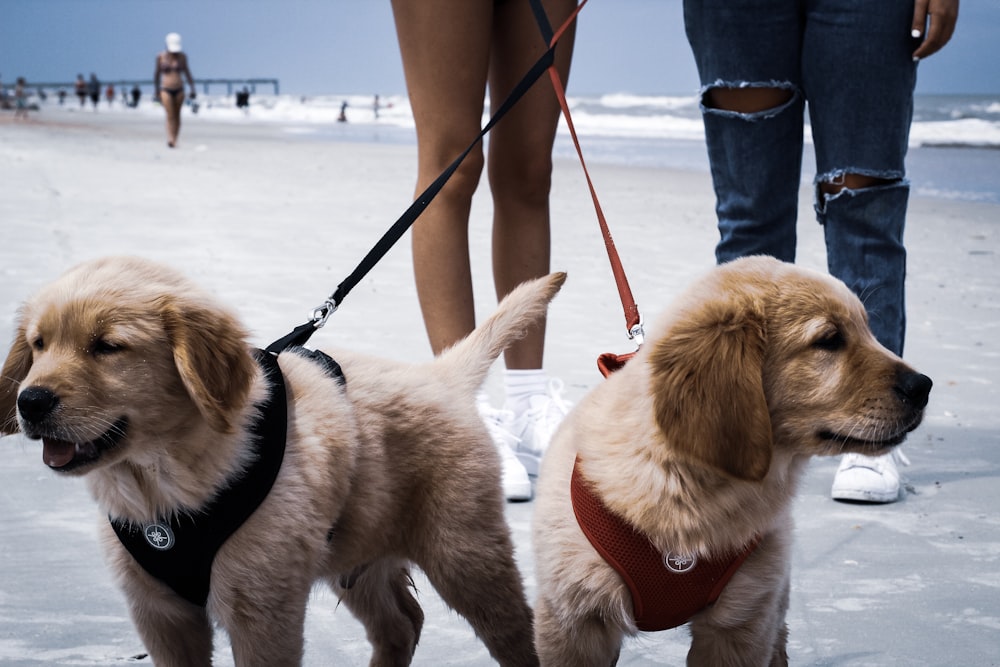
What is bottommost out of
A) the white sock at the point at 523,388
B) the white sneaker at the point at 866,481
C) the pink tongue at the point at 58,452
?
the white sneaker at the point at 866,481

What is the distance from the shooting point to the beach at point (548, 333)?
8.05 feet

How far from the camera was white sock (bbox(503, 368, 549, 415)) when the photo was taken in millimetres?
3415

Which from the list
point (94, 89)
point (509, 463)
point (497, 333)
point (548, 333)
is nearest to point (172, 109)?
point (548, 333)

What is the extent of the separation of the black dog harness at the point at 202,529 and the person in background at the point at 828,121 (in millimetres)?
1730

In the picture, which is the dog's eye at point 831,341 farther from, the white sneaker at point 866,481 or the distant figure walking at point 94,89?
the distant figure walking at point 94,89

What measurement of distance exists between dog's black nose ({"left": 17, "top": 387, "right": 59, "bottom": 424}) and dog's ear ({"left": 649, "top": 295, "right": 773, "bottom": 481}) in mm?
986

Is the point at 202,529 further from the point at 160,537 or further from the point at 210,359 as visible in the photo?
the point at 210,359

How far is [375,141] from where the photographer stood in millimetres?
22562

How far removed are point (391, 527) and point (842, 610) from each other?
115 centimetres

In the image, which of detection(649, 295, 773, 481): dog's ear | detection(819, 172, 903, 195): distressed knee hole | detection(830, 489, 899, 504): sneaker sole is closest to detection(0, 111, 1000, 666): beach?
detection(830, 489, 899, 504): sneaker sole

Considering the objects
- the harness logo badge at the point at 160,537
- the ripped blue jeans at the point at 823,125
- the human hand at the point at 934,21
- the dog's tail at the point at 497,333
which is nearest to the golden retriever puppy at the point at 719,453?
the dog's tail at the point at 497,333

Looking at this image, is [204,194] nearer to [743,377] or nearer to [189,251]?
[189,251]

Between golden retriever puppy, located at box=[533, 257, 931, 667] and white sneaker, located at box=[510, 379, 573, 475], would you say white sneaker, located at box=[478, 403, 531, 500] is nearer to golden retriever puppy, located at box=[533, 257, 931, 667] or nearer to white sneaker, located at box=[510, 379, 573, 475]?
white sneaker, located at box=[510, 379, 573, 475]

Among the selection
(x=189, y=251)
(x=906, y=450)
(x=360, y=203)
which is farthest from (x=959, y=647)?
(x=360, y=203)
